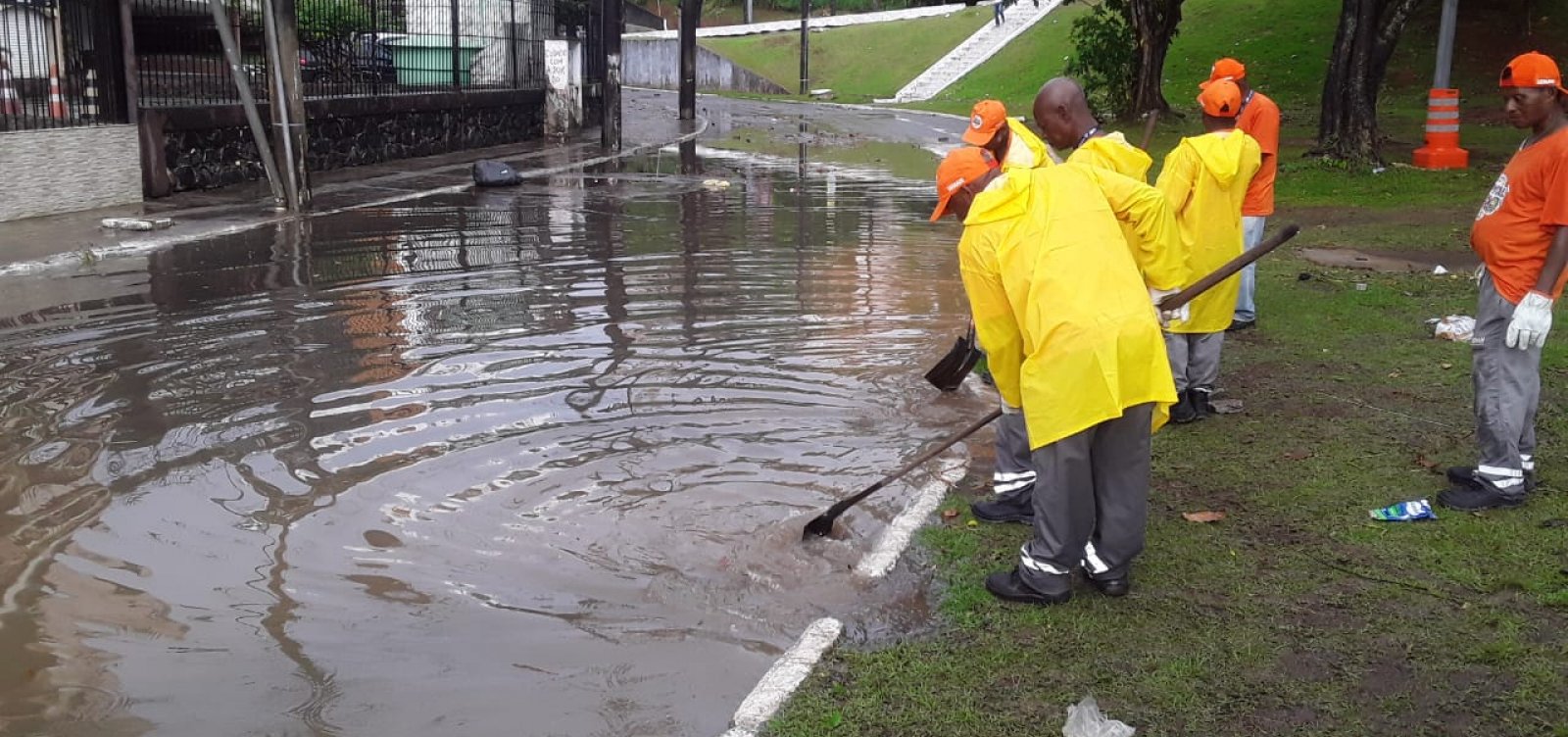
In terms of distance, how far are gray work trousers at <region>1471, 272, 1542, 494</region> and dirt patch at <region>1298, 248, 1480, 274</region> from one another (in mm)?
5946

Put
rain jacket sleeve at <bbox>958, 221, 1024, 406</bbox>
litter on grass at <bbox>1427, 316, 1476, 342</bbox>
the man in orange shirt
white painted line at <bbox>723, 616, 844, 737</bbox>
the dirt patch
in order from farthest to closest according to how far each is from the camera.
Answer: the dirt patch < litter on grass at <bbox>1427, 316, 1476, 342</bbox> < the man in orange shirt < rain jacket sleeve at <bbox>958, 221, 1024, 406</bbox> < white painted line at <bbox>723, 616, 844, 737</bbox>

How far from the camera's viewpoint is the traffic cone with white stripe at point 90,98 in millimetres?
13875

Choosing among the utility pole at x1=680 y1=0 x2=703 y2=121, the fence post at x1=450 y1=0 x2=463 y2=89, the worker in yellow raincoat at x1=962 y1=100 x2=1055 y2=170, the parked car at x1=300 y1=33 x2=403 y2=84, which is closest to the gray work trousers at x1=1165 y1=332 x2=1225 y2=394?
the worker in yellow raincoat at x1=962 y1=100 x2=1055 y2=170

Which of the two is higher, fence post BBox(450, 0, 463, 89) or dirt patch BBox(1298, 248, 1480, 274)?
fence post BBox(450, 0, 463, 89)

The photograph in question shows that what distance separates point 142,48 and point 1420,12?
28851 millimetres

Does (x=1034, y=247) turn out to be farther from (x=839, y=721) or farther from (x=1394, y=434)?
(x=1394, y=434)

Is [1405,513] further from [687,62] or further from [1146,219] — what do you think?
[687,62]

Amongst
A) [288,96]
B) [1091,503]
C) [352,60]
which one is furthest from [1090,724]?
[352,60]

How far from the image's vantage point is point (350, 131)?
19.2 metres

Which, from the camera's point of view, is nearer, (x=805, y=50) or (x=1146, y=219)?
(x=1146, y=219)

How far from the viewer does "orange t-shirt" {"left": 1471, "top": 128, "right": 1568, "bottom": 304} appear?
16.8 feet

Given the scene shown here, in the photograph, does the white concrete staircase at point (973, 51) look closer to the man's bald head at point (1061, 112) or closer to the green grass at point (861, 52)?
the green grass at point (861, 52)

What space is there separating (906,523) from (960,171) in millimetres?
1507

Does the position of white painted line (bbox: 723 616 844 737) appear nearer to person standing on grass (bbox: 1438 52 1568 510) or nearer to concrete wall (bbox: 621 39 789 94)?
person standing on grass (bbox: 1438 52 1568 510)
